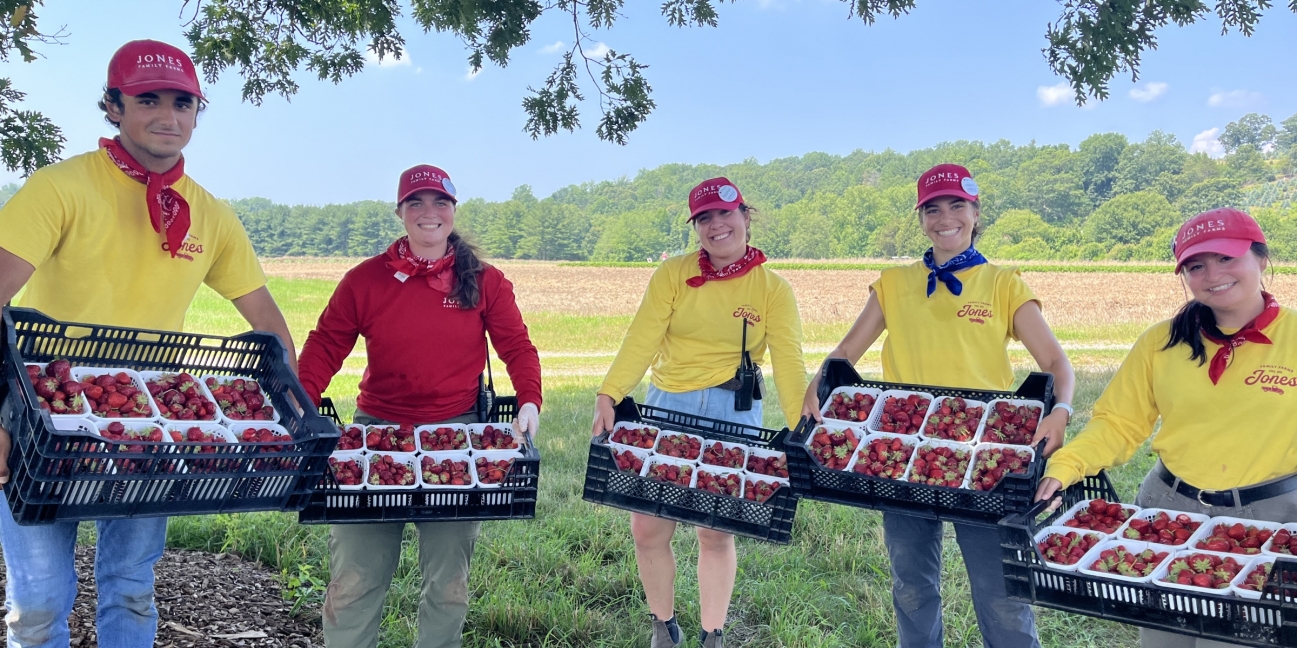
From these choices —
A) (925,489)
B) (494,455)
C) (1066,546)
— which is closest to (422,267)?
(494,455)

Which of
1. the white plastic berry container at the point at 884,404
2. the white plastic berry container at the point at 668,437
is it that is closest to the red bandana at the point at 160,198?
the white plastic berry container at the point at 668,437

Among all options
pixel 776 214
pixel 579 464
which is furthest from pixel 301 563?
pixel 776 214

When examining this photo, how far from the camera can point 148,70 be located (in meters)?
2.87

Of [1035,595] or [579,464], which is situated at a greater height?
[1035,595]

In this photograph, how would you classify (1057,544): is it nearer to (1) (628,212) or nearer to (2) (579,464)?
(2) (579,464)

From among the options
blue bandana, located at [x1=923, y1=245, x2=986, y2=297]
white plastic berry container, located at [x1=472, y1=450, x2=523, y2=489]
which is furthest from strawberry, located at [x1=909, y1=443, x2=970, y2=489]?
white plastic berry container, located at [x1=472, y1=450, x2=523, y2=489]

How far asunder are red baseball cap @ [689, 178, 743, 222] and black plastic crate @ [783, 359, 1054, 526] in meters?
0.92

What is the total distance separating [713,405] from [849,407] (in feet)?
1.86

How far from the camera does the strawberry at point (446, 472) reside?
3092 millimetres

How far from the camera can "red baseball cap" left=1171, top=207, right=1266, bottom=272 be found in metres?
2.67

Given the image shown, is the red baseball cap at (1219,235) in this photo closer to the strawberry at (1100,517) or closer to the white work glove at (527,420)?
the strawberry at (1100,517)

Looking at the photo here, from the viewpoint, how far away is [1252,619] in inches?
87.7

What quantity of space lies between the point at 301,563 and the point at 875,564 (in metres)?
3.13

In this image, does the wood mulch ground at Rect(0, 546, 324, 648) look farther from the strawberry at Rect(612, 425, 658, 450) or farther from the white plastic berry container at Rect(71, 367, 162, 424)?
the strawberry at Rect(612, 425, 658, 450)
